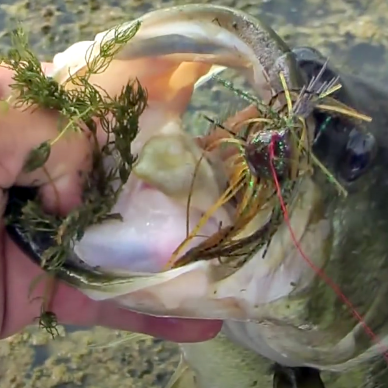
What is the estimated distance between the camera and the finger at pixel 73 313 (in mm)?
862

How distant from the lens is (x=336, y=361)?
0.92 metres

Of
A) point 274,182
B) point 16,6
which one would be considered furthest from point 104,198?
point 16,6

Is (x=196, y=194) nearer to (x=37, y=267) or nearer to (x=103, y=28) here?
(x=37, y=267)

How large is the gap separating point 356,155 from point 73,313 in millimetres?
335

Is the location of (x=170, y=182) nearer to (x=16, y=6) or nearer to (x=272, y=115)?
(x=272, y=115)

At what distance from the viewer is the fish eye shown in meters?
0.79

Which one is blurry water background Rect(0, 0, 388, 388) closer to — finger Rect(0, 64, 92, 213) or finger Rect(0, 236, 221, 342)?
finger Rect(0, 236, 221, 342)

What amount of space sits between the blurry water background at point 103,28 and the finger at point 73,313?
0.28 metres

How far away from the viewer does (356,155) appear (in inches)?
31.3

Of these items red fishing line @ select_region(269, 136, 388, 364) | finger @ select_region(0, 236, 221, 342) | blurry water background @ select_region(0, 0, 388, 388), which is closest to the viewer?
red fishing line @ select_region(269, 136, 388, 364)

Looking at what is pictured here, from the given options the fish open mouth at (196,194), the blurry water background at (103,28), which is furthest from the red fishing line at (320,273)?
the blurry water background at (103,28)

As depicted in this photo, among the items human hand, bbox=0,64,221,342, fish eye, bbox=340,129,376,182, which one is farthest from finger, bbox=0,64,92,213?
fish eye, bbox=340,129,376,182

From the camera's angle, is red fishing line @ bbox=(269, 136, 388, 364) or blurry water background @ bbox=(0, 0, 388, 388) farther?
blurry water background @ bbox=(0, 0, 388, 388)

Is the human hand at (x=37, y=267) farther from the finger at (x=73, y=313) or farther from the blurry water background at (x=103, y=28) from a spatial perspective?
the blurry water background at (x=103, y=28)
